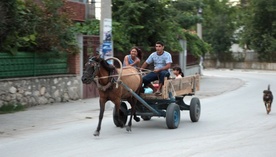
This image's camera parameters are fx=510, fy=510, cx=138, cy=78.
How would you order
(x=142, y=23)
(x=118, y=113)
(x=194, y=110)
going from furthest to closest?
1. (x=142, y=23)
2. (x=194, y=110)
3. (x=118, y=113)

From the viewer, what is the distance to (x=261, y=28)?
2452 inches

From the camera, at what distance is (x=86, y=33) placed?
77.7ft

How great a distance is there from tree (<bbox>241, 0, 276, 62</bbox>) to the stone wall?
4354 centimetres

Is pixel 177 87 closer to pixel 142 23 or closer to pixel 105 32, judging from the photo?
pixel 105 32

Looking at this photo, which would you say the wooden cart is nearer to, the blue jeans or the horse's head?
the blue jeans

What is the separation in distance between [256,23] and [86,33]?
140 feet

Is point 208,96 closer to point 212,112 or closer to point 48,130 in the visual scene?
point 212,112

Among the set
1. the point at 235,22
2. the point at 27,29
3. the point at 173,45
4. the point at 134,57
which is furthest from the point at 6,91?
the point at 235,22

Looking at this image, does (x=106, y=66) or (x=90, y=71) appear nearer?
(x=90, y=71)

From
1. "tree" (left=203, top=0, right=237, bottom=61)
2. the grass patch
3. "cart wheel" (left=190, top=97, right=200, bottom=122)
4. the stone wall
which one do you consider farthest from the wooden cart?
"tree" (left=203, top=0, right=237, bottom=61)

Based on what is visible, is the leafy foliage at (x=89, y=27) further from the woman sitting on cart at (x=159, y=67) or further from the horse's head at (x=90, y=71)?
the horse's head at (x=90, y=71)

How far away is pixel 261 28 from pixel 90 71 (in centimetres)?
5394

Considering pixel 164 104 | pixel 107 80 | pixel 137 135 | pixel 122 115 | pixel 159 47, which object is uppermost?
pixel 159 47

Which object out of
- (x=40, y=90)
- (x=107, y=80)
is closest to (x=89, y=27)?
(x=40, y=90)
